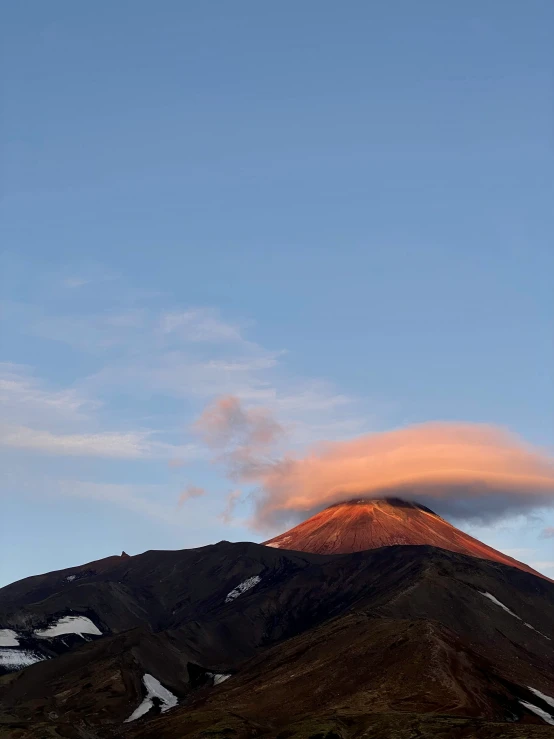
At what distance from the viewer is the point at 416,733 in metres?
93.5

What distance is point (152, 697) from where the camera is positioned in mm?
165875

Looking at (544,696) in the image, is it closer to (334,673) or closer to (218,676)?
(334,673)

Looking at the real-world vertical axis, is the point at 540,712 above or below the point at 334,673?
below

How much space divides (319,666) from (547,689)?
35.2m

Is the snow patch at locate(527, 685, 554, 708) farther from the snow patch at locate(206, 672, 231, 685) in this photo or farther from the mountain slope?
the snow patch at locate(206, 672, 231, 685)

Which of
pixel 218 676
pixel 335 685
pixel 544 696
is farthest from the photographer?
pixel 218 676

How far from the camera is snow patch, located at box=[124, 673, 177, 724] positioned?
156125mm

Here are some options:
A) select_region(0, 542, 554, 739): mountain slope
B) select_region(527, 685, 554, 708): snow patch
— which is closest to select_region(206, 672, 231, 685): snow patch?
select_region(0, 542, 554, 739): mountain slope

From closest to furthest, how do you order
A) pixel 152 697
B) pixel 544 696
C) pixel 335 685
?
pixel 544 696 < pixel 335 685 < pixel 152 697

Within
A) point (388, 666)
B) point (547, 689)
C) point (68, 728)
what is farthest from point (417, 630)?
point (68, 728)

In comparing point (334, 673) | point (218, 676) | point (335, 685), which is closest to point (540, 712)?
point (335, 685)

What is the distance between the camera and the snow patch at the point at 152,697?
156125 mm

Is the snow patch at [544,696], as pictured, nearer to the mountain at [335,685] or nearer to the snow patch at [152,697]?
the mountain at [335,685]

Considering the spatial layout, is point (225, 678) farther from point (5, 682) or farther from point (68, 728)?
point (68, 728)
